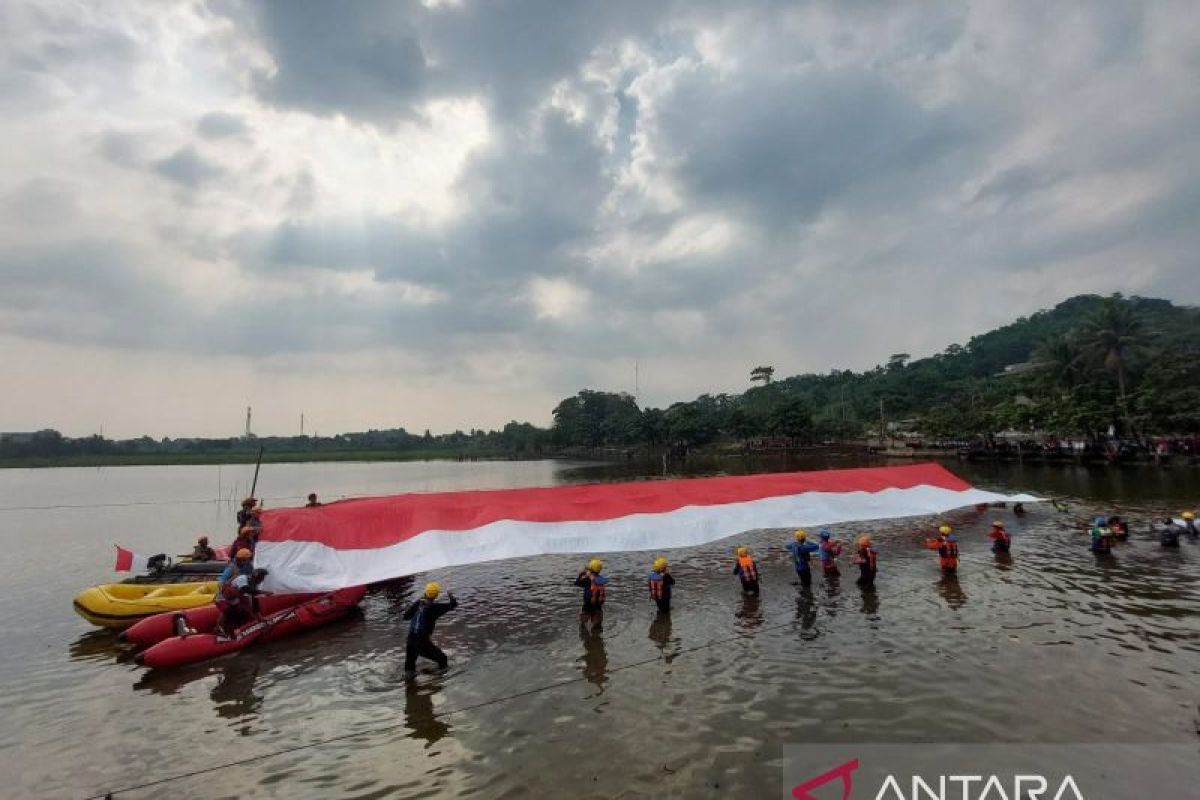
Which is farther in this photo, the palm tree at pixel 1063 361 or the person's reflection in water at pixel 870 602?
the palm tree at pixel 1063 361

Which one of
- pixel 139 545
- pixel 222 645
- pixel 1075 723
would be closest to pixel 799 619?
pixel 1075 723

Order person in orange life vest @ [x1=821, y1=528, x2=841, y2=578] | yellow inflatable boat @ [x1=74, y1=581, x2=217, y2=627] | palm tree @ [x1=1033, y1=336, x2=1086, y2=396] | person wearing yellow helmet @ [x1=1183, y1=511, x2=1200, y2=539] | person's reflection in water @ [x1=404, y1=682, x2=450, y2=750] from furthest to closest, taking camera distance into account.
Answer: palm tree @ [x1=1033, y1=336, x2=1086, y2=396]
person wearing yellow helmet @ [x1=1183, y1=511, x2=1200, y2=539]
person in orange life vest @ [x1=821, y1=528, x2=841, y2=578]
yellow inflatable boat @ [x1=74, y1=581, x2=217, y2=627]
person's reflection in water @ [x1=404, y1=682, x2=450, y2=750]

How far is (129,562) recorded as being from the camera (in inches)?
719

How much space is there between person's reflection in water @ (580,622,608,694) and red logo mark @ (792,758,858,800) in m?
3.87

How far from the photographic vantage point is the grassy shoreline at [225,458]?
132375 millimetres

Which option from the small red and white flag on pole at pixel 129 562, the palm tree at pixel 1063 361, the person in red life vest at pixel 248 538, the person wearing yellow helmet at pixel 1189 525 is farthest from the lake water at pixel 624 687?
the palm tree at pixel 1063 361

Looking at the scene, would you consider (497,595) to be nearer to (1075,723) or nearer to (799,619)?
(799,619)

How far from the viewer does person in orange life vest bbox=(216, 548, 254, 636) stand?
12742 mm

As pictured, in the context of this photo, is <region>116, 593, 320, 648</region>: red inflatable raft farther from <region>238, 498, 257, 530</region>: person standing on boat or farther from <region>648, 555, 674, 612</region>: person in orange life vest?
<region>648, 555, 674, 612</region>: person in orange life vest

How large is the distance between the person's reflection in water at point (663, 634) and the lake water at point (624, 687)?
2.8 inches

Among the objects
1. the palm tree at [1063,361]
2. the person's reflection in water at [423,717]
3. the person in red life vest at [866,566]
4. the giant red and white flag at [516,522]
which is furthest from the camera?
the palm tree at [1063,361]

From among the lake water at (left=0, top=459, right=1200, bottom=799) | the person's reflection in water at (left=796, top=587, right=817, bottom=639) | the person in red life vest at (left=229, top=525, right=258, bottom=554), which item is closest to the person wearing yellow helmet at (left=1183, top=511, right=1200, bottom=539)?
the lake water at (left=0, top=459, right=1200, bottom=799)

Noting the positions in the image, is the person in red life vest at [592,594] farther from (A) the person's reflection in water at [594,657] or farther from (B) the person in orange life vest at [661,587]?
(B) the person in orange life vest at [661,587]

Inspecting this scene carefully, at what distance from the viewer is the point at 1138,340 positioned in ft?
177
